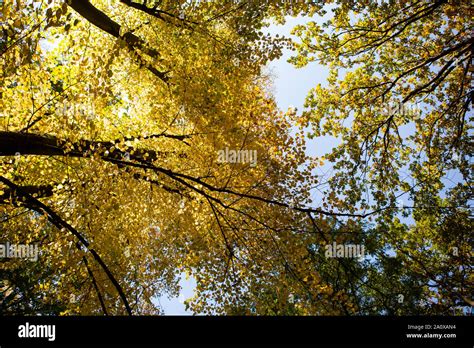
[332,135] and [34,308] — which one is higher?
[332,135]

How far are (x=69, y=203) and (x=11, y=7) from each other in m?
3.89

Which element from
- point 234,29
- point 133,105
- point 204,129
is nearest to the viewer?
point 204,129

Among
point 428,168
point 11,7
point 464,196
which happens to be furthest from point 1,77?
point 464,196

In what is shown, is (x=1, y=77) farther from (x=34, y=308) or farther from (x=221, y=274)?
(x=34, y=308)

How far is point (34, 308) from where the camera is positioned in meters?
16.7

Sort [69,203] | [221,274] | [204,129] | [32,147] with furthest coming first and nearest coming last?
[221,274]
[204,129]
[69,203]
[32,147]

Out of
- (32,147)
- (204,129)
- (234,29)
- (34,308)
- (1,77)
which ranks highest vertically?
(234,29)

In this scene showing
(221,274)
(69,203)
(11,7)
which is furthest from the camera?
→ (221,274)

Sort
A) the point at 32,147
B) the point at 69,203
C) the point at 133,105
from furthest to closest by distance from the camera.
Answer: the point at 133,105 < the point at 69,203 < the point at 32,147

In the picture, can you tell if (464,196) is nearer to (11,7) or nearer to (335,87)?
(335,87)

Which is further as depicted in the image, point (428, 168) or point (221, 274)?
point (428, 168)

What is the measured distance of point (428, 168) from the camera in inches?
399

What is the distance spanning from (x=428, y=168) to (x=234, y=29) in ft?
22.6
